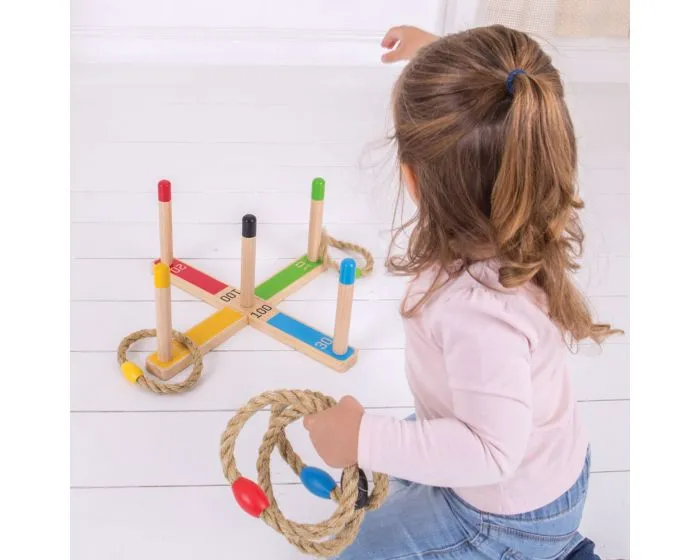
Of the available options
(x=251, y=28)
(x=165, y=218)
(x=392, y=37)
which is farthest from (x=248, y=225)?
(x=251, y=28)

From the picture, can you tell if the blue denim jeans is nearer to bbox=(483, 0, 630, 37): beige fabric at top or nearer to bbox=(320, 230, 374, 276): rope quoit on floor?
bbox=(320, 230, 374, 276): rope quoit on floor

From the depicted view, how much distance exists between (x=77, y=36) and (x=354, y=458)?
1.93 metres

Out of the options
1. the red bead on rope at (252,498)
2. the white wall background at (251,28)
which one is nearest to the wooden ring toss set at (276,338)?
the red bead on rope at (252,498)

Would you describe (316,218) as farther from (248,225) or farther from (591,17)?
(591,17)

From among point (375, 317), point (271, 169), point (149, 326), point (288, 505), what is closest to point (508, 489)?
point (288, 505)

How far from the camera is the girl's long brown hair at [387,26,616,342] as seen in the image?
76 centimetres

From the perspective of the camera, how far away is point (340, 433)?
869 millimetres

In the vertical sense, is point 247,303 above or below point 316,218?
below

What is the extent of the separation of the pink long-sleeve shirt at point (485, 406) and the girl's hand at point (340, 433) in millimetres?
21

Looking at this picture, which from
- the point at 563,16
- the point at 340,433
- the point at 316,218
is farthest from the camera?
the point at 563,16

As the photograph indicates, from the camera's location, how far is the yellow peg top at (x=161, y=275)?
1144 millimetres

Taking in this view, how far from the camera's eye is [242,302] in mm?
1434

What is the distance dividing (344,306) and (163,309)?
0.97 ft

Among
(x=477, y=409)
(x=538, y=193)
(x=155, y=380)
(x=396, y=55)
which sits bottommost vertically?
(x=155, y=380)
